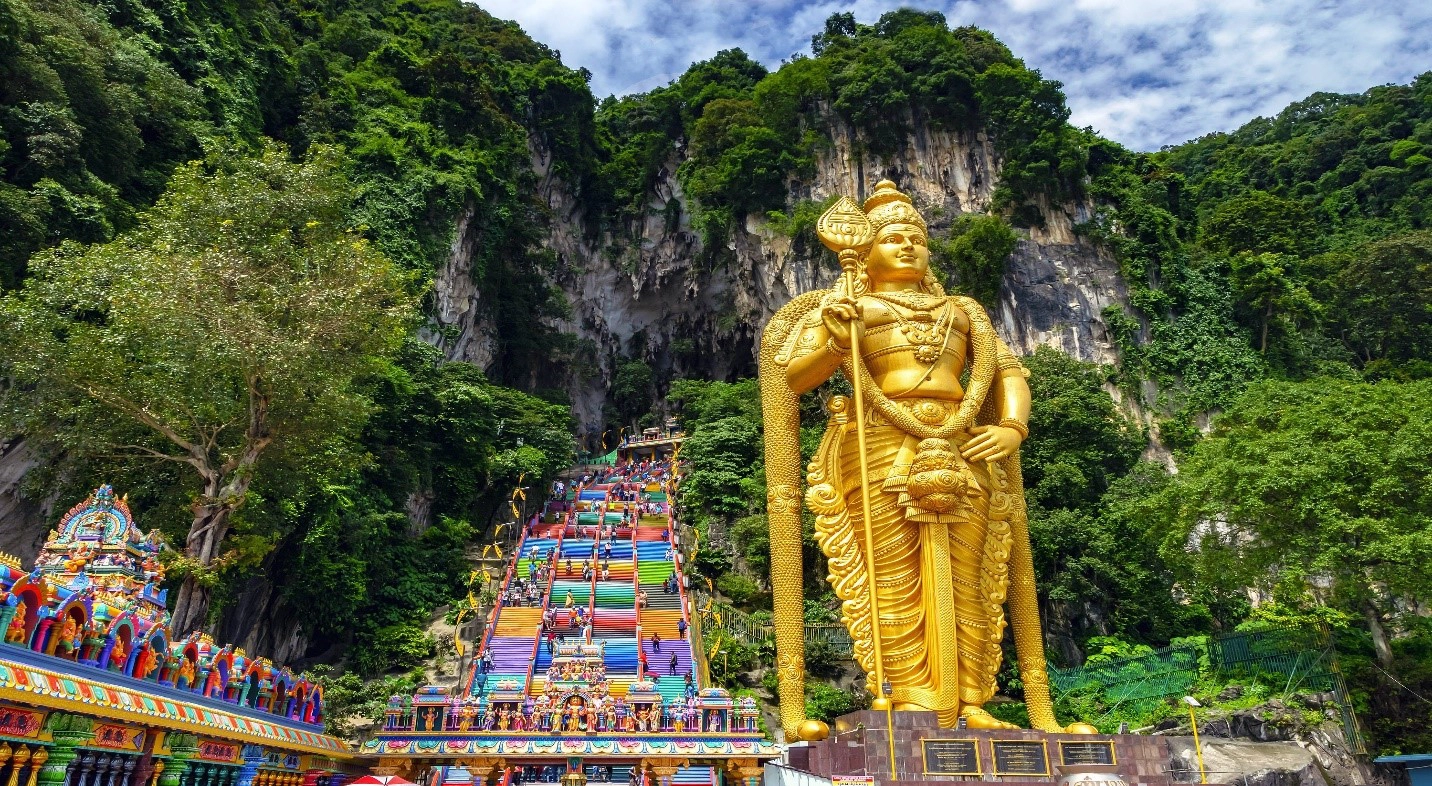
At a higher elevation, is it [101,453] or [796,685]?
[101,453]

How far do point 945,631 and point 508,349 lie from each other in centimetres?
2188

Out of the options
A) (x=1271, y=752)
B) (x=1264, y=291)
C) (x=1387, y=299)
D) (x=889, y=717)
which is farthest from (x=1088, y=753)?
(x=1387, y=299)

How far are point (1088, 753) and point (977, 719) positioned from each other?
0.85 meters

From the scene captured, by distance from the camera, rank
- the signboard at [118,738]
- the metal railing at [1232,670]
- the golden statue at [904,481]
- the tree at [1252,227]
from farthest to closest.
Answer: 1. the tree at [1252,227]
2. the metal railing at [1232,670]
3. the golden statue at [904,481]
4. the signboard at [118,738]

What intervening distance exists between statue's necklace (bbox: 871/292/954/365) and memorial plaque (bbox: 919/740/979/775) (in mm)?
3265

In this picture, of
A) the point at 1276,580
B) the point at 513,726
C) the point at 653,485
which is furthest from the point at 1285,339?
the point at 513,726

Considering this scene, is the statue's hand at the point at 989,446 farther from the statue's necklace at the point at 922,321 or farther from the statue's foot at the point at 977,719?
the statue's foot at the point at 977,719

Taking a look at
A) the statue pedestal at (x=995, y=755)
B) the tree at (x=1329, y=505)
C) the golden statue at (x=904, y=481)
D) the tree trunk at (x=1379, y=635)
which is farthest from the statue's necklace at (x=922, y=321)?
the tree trunk at (x=1379, y=635)

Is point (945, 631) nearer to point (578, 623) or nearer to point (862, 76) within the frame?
point (578, 623)

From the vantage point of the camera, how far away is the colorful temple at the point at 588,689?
723 centimetres

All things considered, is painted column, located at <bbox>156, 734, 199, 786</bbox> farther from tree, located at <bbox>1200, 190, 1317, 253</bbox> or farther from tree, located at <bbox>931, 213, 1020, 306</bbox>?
tree, located at <bbox>1200, 190, 1317, 253</bbox>

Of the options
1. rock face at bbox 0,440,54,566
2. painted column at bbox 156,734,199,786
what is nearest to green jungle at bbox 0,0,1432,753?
rock face at bbox 0,440,54,566

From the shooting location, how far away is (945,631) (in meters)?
7.19

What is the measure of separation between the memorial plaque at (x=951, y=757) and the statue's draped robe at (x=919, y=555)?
1.93ft
